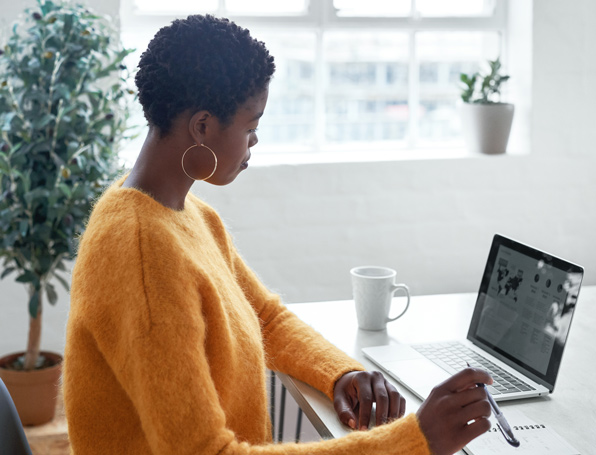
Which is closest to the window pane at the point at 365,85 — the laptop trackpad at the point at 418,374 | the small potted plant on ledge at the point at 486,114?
the small potted plant on ledge at the point at 486,114

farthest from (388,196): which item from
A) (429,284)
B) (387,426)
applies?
(387,426)

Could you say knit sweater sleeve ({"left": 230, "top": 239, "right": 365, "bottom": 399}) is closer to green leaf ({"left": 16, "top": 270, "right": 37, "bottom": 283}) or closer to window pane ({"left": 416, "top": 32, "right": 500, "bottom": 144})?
green leaf ({"left": 16, "top": 270, "right": 37, "bottom": 283})

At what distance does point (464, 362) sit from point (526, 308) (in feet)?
0.50

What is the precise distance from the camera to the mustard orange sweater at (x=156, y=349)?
875 mm

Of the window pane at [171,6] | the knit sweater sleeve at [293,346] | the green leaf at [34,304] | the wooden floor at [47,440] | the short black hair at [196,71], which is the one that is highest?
the window pane at [171,6]

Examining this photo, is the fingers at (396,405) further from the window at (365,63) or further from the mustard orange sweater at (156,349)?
the window at (365,63)

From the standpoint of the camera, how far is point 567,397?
3.91 ft

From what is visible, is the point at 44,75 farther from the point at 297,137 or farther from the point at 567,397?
the point at 567,397

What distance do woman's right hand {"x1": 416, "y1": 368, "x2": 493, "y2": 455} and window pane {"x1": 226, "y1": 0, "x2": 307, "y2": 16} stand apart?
7.60ft

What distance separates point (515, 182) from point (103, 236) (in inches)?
96.7

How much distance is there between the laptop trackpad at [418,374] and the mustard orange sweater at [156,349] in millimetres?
274

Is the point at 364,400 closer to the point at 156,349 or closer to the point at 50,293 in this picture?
the point at 156,349

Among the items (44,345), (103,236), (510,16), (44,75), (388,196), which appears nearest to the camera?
(103,236)

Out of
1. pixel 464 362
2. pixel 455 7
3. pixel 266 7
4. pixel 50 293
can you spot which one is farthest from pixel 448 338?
pixel 455 7
